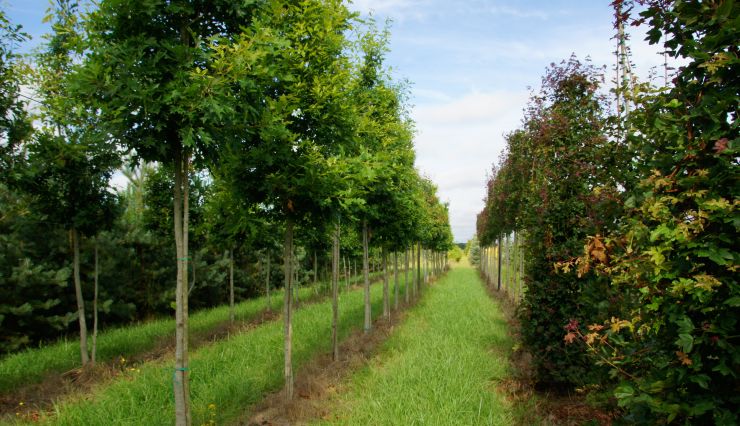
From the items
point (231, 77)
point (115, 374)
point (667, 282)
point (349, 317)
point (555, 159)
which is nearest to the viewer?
point (667, 282)

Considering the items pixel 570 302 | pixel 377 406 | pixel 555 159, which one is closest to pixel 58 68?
pixel 377 406

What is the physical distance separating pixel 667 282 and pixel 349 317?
36.2 feet

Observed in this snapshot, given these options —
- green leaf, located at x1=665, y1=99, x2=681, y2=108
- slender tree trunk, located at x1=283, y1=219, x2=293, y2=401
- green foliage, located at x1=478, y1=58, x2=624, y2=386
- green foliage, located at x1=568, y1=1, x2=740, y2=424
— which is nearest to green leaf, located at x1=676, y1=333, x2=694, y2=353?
green foliage, located at x1=568, y1=1, x2=740, y2=424

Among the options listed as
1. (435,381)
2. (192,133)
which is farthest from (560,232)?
(192,133)

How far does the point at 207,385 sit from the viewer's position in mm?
6289

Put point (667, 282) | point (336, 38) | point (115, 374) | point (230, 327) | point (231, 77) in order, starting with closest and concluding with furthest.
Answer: point (667, 282) < point (231, 77) < point (336, 38) < point (115, 374) < point (230, 327)

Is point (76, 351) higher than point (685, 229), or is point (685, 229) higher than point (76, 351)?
point (685, 229)

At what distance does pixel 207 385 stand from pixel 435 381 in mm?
3336

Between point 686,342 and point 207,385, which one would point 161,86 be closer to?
point 686,342

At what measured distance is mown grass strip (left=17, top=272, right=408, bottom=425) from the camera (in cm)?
523

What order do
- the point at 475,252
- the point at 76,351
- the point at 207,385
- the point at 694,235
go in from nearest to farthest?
the point at 694,235, the point at 207,385, the point at 76,351, the point at 475,252

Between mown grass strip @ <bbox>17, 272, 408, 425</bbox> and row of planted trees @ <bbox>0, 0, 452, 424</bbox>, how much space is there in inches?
40.2

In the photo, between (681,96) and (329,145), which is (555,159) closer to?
(329,145)

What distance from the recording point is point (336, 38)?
18.6ft
